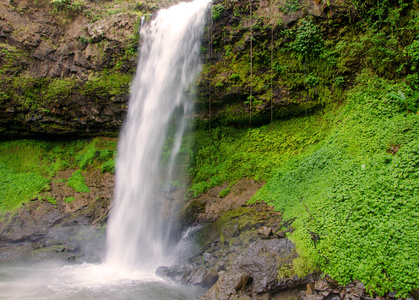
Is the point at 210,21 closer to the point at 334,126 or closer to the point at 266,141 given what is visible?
the point at 266,141

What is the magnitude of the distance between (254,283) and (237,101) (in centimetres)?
726

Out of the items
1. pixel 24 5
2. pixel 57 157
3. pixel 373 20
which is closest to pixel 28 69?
pixel 24 5

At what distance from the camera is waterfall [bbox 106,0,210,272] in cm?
1005

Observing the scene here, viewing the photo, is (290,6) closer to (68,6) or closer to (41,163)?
(68,6)

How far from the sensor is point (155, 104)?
10805mm

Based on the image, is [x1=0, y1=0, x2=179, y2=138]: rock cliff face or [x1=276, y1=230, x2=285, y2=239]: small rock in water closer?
[x1=276, y1=230, x2=285, y2=239]: small rock in water

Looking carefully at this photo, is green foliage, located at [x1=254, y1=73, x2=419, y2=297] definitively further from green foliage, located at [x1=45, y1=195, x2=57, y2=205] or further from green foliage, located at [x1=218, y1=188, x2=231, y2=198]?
green foliage, located at [x1=45, y1=195, x2=57, y2=205]

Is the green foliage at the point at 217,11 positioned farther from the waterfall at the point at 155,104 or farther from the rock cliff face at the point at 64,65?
the rock cliff face at the point at 64,65

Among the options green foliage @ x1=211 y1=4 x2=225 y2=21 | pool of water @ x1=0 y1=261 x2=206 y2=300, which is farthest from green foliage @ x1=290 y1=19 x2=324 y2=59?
pool of water @ x1=0 y1=261 x2=206 y2=300

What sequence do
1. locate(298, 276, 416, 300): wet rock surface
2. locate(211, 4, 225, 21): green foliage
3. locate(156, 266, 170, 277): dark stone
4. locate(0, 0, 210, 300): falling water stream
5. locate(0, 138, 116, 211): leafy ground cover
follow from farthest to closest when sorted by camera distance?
locate(0, 138, 116, 211): leafy ground cover → locate(211, 4, 225, 21): green foliage → locate(0, 0, 210, 300): falling water stream → locate(156, 266, 170, 277): dark stone → locate(298, 276, 416, 300): wet rock surface

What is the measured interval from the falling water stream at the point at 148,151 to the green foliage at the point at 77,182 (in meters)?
1.72

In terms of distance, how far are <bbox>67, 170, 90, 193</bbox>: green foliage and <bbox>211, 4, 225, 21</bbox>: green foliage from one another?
909 centimetres

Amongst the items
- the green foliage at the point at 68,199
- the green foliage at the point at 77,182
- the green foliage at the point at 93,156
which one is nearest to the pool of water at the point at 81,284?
the green foliage at the point at 68,199

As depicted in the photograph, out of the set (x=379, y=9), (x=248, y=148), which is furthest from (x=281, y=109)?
(x=379, y=9)
